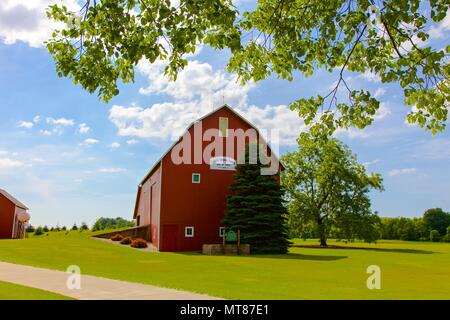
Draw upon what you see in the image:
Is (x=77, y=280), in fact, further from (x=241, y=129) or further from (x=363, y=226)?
(x=363, y=226)

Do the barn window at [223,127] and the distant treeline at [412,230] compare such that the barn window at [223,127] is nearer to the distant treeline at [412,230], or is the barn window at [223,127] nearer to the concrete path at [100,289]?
the concrete path at [100,289]

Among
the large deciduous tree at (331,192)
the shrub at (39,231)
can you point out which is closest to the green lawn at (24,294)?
the large deciduous tree at (331,192)

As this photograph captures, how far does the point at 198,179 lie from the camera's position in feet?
112

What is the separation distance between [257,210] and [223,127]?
7.87 meters

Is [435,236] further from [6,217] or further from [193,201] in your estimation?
[6,217]

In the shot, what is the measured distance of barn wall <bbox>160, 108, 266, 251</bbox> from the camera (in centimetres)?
3312

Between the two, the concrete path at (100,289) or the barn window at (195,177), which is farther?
the barn window at (195,177)

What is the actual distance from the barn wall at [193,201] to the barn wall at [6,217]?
68.1 ft

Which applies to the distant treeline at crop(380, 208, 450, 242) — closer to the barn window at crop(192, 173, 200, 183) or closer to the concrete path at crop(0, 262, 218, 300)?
the barn window at crop(192, 173, 200, 183)

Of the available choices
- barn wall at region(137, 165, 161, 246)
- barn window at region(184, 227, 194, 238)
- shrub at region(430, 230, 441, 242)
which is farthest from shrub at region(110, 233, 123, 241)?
shrub at region(430, 230, 441, 242)

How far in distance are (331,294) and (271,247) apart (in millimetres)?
19799

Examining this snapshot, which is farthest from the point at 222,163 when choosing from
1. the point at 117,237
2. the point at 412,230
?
the point at 412,230

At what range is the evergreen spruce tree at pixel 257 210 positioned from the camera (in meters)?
30.6
